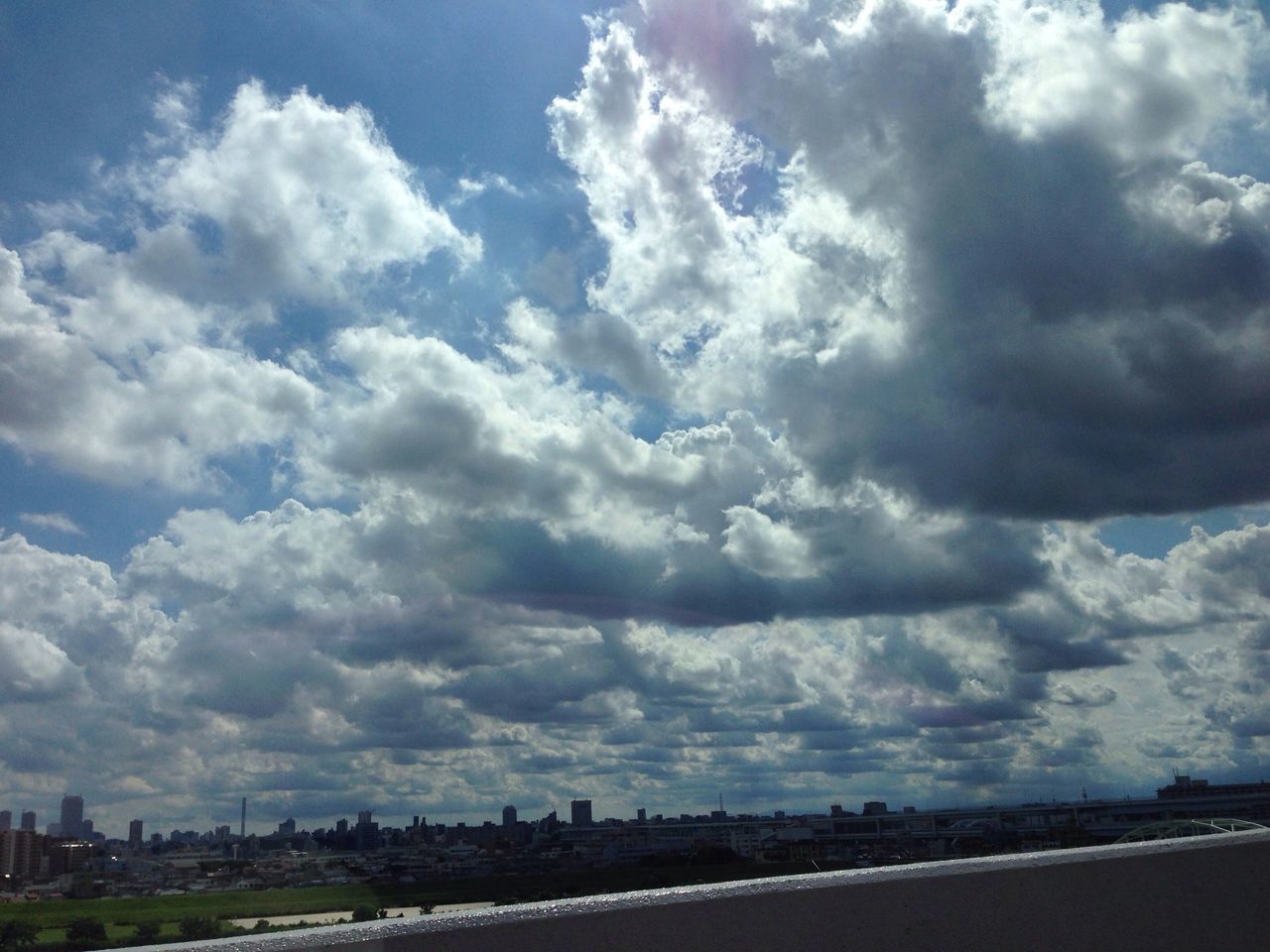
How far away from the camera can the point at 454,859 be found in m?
16.5

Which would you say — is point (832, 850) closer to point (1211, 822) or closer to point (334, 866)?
point (1211, 822)

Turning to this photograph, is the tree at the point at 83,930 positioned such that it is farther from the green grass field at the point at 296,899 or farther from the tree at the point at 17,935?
the tree at the point at 17,935

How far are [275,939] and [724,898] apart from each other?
1823 millimetres

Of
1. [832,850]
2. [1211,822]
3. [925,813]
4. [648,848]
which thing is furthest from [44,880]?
[1211,822]

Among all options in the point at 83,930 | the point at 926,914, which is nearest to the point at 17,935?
the point at 83,930

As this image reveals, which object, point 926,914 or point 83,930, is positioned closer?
point 926,914

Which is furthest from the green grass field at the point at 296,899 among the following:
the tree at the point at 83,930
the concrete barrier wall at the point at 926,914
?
the concrete barrier wall at the point at 926,914

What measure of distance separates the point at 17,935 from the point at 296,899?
2566 millimetres

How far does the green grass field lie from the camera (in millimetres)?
9438

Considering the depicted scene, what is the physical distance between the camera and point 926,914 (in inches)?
203

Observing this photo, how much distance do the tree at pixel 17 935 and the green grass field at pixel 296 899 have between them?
4.7 inches

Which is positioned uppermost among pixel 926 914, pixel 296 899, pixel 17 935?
pixel 926 914

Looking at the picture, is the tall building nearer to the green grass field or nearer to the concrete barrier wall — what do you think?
the green grass field

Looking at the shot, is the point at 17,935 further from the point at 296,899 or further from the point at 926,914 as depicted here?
the point at 926,914
